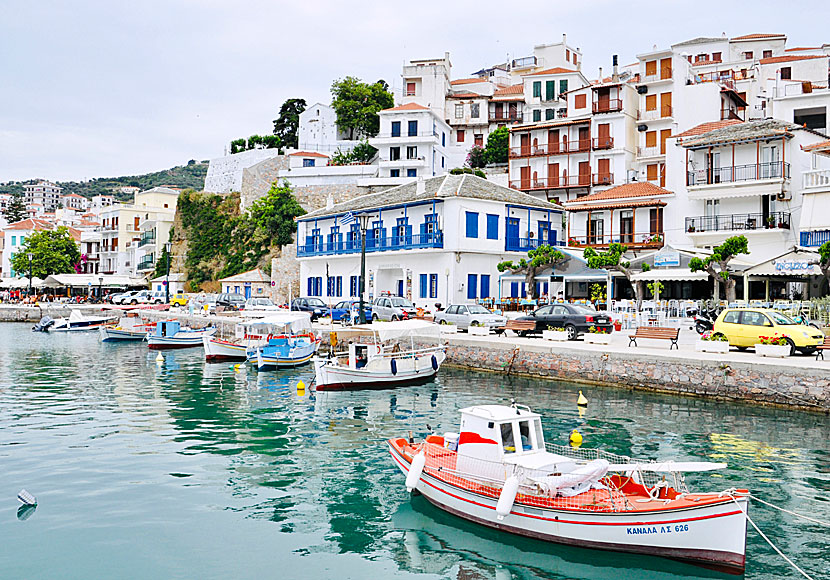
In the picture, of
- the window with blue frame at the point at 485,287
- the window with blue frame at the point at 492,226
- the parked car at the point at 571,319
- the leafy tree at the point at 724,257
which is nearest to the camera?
the leafy tree at the point at 724,257

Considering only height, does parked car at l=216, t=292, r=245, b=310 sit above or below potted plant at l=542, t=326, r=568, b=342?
above

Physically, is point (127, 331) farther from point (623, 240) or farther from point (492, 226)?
point (623, 240)

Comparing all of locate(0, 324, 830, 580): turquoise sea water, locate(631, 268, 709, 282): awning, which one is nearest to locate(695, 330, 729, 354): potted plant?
locate(0, 324, 830, 580): turquoise sea water

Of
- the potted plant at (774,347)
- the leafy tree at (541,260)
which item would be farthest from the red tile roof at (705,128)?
the potted plant at (774,347)

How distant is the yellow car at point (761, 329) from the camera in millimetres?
22703

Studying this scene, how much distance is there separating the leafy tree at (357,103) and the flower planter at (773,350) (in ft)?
205

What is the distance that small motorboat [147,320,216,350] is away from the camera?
41969mm

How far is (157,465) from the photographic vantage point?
15914 millimetres

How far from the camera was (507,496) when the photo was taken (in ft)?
36.3

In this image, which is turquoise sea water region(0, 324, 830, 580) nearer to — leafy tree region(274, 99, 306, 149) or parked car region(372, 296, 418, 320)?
parked car region(372, 296, 418, 320)

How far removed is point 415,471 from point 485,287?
34.1 m

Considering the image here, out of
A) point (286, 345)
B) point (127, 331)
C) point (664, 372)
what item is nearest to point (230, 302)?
point (127, 331)

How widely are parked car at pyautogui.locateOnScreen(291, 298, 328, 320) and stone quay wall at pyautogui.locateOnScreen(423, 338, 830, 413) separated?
16.6 meters

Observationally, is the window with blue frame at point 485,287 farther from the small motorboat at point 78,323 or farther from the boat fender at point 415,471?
the boat fender at point 415,471
